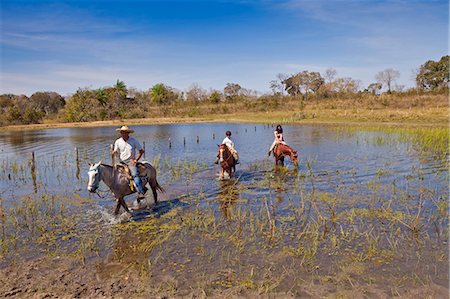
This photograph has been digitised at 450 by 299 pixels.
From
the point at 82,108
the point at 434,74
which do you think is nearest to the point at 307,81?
the point at 434,74

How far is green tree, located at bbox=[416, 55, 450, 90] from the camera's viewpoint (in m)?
62.6

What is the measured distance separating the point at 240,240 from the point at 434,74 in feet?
237

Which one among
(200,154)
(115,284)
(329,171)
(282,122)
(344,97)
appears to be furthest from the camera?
(344,97)

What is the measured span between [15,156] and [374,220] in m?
23.1

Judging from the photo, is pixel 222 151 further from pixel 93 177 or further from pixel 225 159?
pixel 93 177

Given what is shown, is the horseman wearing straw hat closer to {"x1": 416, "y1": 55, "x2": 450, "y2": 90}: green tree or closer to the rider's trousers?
the rider's trousers

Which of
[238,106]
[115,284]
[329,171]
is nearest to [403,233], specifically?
[115,284]

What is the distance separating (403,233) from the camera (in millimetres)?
7473

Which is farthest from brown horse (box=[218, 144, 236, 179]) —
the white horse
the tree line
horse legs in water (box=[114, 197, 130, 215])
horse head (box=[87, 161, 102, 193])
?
the tree line

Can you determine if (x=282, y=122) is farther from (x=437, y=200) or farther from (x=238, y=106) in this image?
(x=437, y=200)

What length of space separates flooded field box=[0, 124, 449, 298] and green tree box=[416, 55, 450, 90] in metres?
61.1

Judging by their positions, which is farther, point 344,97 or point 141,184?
point 344,97

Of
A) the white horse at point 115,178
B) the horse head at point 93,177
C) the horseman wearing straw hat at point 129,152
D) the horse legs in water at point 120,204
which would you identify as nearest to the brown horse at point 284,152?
the white horse at point 115,178

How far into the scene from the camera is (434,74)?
64.6 meters
